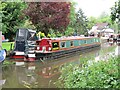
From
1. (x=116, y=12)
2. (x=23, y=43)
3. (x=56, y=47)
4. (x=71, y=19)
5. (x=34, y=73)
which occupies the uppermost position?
(x=71, y=19)

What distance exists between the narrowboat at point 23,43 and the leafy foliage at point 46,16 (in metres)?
0.30

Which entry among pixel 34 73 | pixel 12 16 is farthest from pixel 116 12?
pixel 12 16

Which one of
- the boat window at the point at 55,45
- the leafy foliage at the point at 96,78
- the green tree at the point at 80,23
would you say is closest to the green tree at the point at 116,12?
the leafy foliage at the point at 96,78

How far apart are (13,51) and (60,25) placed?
4.69 feet

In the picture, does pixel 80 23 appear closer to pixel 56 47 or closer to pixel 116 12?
pixel 56 47

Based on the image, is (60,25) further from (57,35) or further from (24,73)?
(24,73)

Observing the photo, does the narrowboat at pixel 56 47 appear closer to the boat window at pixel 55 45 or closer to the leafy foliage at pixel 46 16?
the boat window at pixel 55 45

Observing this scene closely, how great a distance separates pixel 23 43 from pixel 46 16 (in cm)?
92

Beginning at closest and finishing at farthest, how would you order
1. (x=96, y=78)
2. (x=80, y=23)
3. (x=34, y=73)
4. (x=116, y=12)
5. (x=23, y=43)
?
(x=96, y=78), (x=116, y=12), (x=34, y=73), (x=23, y=43), (x=80, y=23)

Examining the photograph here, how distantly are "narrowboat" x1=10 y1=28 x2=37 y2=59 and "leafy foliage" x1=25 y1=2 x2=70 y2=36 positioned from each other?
299 mm

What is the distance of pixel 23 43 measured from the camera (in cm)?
648

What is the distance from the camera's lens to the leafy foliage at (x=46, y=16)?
6729 mm

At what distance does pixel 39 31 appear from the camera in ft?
23.8

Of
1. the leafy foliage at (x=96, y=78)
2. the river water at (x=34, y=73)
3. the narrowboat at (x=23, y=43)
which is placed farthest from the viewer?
the narrowboat at (x=23, y=43)
